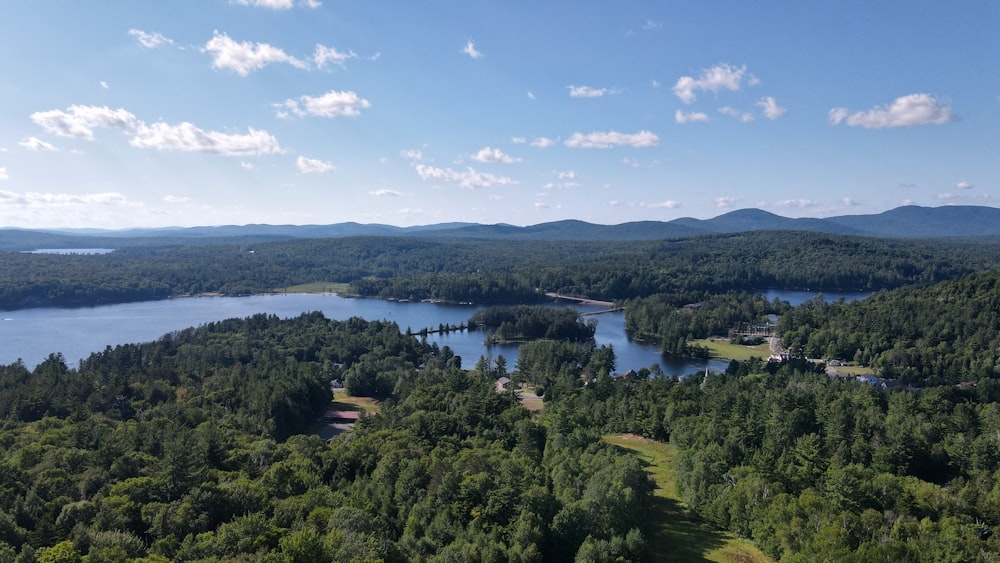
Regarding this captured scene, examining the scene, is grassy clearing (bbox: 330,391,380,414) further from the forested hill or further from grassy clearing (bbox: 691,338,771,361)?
the forested hill

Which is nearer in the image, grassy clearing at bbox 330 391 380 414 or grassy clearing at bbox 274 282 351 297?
grassy clearing at bbox 330 391 380 414

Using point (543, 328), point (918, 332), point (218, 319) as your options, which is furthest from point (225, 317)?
point (918, 332)

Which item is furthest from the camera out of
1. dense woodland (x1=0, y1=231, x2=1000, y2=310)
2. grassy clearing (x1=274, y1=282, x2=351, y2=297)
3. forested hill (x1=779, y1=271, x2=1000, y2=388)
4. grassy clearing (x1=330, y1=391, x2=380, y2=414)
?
grassy clearing (x1=274, y1=282, x2=351, y2=297)

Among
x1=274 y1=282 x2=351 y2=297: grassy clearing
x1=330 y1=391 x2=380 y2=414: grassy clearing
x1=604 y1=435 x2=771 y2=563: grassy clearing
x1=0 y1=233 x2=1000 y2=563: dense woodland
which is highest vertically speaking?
x1=0 y1=233 x2=1000 y2=563: dense woodland

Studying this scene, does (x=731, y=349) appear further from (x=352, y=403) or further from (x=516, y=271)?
(x=516, y=271)

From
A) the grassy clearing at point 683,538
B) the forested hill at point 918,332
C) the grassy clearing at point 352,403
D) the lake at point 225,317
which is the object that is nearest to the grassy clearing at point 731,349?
the forested hill at point 918,332

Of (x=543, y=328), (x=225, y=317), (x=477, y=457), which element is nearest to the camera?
(x=477, y=457)

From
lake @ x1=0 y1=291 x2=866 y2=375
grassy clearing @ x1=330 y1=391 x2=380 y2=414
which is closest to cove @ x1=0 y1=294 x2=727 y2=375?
lake @ x1=0 y1=291 x2=866 y2=375

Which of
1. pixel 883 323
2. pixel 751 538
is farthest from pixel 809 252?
pixel 751 538
